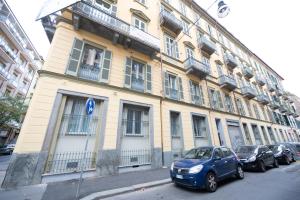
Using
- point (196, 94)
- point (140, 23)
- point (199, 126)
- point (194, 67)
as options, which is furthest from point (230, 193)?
point (140, 23)

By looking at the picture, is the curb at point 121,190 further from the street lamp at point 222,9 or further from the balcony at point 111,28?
the street lamp at point 222,9

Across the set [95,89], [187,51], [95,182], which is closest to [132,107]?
[95,89]

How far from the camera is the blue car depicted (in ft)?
16.6

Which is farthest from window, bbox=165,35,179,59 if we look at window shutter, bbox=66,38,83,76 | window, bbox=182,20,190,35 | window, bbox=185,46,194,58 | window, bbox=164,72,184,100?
window shutter, bbox=66,38,83,76

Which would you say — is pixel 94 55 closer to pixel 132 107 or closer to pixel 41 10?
pixel 41 10

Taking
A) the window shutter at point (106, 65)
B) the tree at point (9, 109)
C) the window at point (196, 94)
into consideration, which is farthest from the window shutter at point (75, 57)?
the tree at point (9, 109)

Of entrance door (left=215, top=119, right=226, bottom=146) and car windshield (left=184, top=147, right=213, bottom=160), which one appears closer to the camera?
car windshield (left=184, top=147, right=213, bottom=160)

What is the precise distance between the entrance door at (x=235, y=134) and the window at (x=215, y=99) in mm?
2396

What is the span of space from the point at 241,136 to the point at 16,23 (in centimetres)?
3791

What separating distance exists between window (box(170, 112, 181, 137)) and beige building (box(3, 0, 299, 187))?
0.08m

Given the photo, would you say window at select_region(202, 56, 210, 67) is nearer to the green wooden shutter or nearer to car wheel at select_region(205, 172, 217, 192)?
the green wooden shutter

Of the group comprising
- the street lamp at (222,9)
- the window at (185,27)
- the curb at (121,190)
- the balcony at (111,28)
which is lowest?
the curb at (121,190)

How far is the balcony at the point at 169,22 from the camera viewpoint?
13.2 m

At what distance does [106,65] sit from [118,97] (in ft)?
7.15
